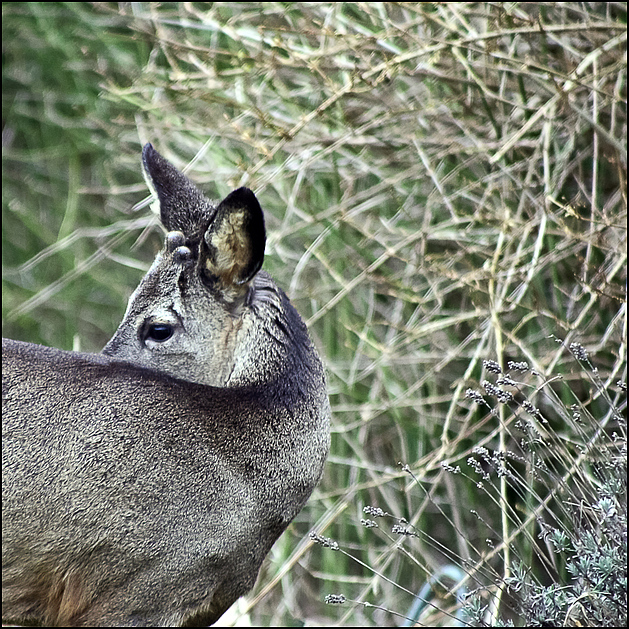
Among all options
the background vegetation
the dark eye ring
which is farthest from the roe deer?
the background vegetation

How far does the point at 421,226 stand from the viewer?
4.01m

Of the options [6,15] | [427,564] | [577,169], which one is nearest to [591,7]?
[577,169]

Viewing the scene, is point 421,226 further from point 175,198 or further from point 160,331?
point 160,331

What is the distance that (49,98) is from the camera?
20.6ft

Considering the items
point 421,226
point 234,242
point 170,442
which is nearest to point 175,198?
point 234,242

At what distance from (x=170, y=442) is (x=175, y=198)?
69 cm

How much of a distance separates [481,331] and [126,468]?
2.13 metres

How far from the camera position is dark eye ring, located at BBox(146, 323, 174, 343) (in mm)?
2131

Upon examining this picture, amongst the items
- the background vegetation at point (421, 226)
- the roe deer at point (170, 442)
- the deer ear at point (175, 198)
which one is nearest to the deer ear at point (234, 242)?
the roe deer at point (170, 442)

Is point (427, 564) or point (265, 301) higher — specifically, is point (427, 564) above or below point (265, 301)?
below

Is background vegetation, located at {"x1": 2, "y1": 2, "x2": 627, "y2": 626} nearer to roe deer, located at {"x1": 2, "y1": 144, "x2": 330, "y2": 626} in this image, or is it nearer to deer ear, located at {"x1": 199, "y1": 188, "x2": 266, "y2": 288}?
roe deer, located at {"x1": 2, "y1": 144, "x2": 330, "y2": 626}

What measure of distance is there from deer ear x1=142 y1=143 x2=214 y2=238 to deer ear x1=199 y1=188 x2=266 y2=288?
5.3 inches

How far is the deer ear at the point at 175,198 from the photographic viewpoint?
2.21 m

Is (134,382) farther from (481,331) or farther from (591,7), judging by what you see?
(591,7)
